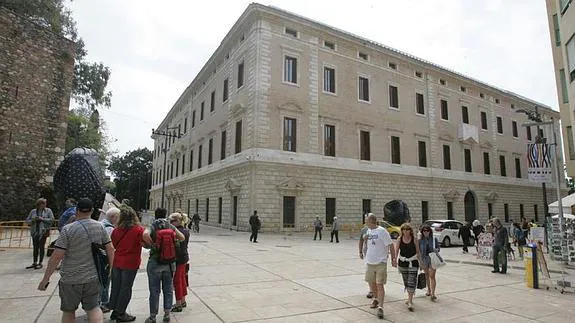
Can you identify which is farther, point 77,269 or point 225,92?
point 225,92

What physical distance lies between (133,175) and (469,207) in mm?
58191

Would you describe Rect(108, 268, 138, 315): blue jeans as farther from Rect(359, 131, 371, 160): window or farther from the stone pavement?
Rect(359, 131, 371, 160): window

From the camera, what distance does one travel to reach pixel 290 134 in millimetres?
24641

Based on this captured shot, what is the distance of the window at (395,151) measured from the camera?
29578 mm

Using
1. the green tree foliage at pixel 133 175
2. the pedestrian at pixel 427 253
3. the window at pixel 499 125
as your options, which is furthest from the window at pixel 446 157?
the green tree foliage at pixel 133 175

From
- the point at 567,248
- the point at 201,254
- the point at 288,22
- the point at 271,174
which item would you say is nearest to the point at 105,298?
the point at 201,254

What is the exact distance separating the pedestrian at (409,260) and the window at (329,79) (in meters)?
21.4

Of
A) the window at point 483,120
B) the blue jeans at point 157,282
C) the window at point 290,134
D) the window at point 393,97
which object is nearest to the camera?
the blue jeans at point 157,282

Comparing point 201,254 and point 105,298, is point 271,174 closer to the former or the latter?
point 201,254

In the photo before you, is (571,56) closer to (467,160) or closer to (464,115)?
A: (467,160)

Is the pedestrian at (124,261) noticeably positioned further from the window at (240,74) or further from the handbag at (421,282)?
the window at (240,74)

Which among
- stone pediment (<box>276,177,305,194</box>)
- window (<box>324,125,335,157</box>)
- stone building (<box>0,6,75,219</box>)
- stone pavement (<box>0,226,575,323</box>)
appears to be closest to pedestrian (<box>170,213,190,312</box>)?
stone pavement (<box>0,226,575,323</box>)

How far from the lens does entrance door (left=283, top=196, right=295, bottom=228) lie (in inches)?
927

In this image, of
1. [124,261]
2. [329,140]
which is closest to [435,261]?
[124,261]
